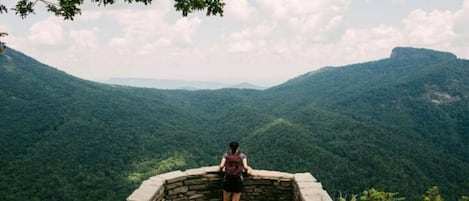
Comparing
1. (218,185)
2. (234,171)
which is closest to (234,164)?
(234,171)

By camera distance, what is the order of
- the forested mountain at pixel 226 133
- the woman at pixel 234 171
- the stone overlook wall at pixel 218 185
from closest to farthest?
the woman at pixel 234 171
the stone overlook wall at pixel 218 185
the forested mountain at pixel 226 133

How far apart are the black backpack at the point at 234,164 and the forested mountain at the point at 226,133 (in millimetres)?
36567

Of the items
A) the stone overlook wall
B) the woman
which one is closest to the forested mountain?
the stone overlook wall

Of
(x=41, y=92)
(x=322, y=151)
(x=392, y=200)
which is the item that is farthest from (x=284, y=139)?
(x=392, y=200)

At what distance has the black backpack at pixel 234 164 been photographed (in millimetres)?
8844

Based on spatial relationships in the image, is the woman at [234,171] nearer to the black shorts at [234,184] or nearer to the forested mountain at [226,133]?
the black shorts at [234,184]

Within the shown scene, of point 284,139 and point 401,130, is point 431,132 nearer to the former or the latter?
point 401,130

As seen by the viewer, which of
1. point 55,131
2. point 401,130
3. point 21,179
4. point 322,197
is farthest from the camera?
point 401,130

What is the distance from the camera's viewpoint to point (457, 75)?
99750 mm

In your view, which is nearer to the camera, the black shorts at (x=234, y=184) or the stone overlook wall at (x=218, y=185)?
the black shorts at (x=234, y=184)

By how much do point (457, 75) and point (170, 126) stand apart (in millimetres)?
72431

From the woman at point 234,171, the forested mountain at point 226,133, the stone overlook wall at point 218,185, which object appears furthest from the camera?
the forested mountain at point 226,133

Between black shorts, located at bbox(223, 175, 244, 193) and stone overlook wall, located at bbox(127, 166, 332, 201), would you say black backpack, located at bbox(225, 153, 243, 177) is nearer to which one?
black shorts, located at bbox(223, 175, 244, 193)

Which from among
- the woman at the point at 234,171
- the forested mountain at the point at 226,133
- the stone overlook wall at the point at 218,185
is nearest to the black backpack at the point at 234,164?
the woman at the point at 234,171
